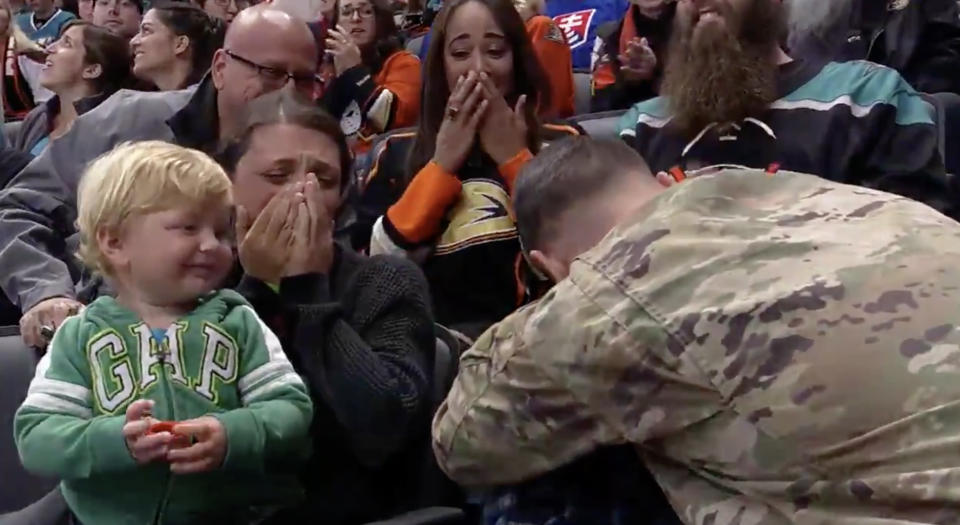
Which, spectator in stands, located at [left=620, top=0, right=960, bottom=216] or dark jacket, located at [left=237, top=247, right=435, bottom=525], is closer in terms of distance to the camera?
dark jacket, located at [left=237, top=247, right=435, bottom=525]

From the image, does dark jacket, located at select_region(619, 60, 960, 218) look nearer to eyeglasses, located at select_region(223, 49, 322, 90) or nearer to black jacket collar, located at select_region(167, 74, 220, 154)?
eyeglasses, located at select_region(223, 49, 322, 90)

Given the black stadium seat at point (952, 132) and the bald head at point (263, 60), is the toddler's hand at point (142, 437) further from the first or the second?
the black stadium seat at point (952, 132)

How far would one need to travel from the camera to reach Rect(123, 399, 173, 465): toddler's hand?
148 centimetres

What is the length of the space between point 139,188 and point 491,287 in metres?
0.95

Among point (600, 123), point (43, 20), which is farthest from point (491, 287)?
point (43, 20)

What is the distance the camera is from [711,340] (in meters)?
1.11

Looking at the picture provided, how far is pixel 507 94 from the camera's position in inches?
103

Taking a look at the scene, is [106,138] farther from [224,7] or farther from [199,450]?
[224,7]

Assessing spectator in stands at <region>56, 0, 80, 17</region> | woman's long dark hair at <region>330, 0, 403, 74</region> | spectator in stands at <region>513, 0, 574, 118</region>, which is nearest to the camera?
spectator in stands at <region>513, 0, 574, 118</region>

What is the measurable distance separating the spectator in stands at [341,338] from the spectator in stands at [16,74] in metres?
3.68

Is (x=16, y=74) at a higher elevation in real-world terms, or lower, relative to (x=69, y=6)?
higher

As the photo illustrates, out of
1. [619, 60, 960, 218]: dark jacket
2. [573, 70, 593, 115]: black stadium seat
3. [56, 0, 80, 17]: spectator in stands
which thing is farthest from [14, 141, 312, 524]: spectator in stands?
[56, 0, 80, 17]: spectator in stands

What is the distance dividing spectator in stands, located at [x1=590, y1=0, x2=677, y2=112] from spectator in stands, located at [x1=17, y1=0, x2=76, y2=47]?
3.52 meters

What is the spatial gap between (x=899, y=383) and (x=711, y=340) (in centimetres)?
17
